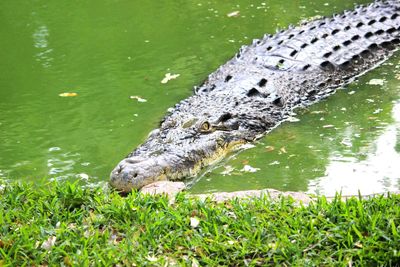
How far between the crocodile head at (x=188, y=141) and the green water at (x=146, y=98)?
0.72 ft

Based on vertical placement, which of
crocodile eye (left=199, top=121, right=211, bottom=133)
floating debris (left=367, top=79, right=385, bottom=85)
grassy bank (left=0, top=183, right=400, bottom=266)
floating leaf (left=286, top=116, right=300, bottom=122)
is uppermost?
grassy bank (left=0, top=183, right=400, bottom=266)

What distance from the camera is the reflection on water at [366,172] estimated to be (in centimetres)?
549

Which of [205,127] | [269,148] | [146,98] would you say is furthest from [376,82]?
[146,98]

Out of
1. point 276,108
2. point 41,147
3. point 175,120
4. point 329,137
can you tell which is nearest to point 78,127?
point 41,147

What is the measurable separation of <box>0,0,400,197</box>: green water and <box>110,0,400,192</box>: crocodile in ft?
0.77

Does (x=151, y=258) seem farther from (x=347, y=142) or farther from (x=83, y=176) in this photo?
A: (x=347, y=142)

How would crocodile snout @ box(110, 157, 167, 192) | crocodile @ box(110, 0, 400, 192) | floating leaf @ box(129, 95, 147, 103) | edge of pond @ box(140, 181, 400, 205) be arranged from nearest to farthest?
edge of pond @ box(140, 181, 400, 205) < crocodile snout @ box(110, 157, 167, 192) < crocodile @ box(110, 0, 400, 192) < floating leaf @ box(129, 95, 147, 103)

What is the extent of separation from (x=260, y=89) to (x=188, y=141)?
1660 millimetres

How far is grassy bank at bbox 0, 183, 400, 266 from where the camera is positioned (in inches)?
149

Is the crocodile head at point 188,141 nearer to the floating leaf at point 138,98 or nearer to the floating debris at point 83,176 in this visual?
the floating debris at point 83,176

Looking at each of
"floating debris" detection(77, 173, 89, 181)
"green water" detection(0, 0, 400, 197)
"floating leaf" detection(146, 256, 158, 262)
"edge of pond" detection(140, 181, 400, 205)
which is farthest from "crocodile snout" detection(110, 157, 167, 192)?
"floating leaf" detection(146, 256, 158, 262)

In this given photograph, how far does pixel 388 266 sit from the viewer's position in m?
3.59

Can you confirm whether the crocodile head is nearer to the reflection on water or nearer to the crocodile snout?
the crocodile snout

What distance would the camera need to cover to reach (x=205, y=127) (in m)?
6.64
